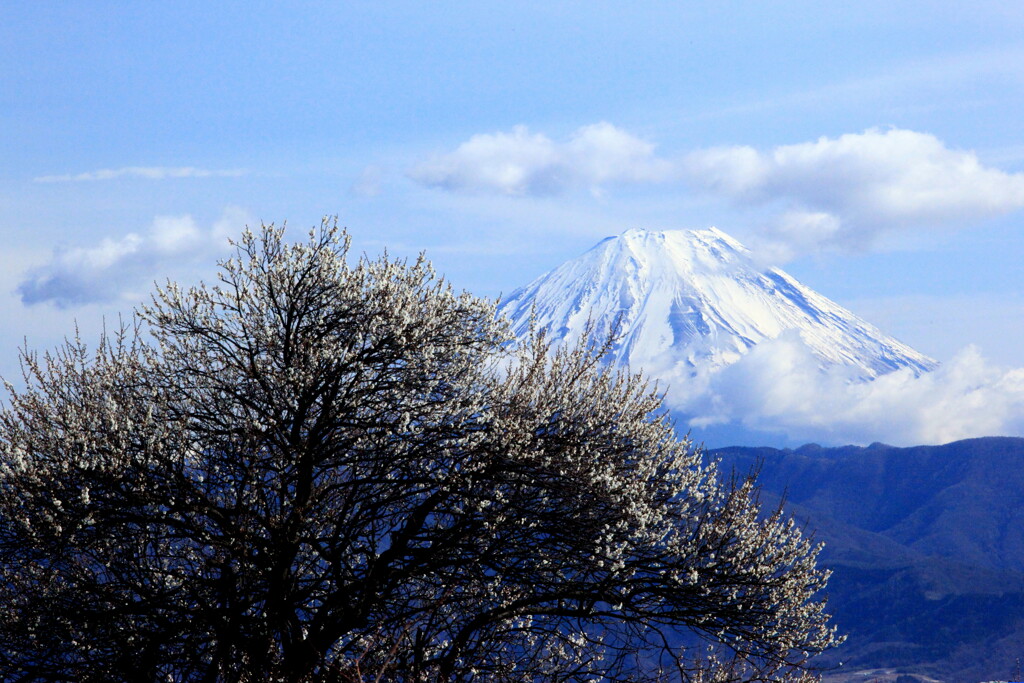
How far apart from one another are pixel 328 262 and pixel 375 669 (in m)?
6.45

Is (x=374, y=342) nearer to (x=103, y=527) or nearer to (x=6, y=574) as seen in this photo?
(x=103, y=527)

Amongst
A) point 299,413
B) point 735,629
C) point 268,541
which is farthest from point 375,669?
point 735,629

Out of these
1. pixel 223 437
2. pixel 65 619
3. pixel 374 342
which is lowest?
pixel 65 619

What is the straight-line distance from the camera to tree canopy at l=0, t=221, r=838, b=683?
51.5ft

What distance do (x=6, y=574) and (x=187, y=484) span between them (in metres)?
3.74

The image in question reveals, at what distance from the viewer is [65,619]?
52.4ft

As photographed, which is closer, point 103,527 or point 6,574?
point 103,527

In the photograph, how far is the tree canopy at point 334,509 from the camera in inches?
619

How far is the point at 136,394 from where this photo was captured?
16.7m

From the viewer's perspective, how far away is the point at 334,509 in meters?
17.3

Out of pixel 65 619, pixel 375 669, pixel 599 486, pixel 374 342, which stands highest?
pixel 374 342

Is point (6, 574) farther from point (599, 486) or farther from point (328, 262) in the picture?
point (599, 486)

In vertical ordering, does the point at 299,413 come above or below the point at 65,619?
above

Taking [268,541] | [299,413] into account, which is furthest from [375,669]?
[299,413]
